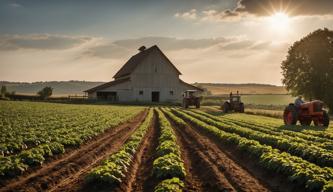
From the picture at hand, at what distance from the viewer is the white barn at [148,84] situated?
214 ft

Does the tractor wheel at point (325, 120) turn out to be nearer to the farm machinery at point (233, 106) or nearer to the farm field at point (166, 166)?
the farm field at point (166, 166)

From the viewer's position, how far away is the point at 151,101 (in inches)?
2628

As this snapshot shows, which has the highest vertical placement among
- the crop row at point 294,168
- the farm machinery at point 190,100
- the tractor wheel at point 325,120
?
the farm machinery at point 190,100

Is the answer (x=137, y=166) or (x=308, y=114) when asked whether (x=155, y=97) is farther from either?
(x=137, y=166)

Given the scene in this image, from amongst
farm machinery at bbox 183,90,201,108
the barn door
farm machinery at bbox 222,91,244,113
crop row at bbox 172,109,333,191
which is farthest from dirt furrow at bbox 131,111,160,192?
the barn door

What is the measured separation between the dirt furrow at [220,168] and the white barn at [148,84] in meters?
47.8

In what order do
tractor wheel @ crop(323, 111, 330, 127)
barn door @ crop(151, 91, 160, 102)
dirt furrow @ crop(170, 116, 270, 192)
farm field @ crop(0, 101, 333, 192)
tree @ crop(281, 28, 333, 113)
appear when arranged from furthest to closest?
Answer: barn door @ crop(151, 91, 160, 102), tree @ crop(281, 28, 333, 113), tractor wheel @ crop(323, 111, 330, 127), dirt furrow @ crop(170, 116, 270, 192), farm field @ crop(0, 101, 333, 192)

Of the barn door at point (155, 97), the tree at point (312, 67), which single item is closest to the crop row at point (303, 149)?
the tree at point (312, 67)

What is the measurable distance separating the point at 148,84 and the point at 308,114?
43385 millimetres

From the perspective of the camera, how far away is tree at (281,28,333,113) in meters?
47.0

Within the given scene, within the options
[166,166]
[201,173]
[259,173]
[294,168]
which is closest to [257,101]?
[259,173]

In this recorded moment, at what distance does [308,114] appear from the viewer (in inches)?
988

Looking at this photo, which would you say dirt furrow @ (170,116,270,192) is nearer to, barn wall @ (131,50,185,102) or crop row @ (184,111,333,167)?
crop row @ (184,111,333,167)

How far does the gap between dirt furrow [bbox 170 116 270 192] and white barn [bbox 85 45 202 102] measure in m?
47.8
